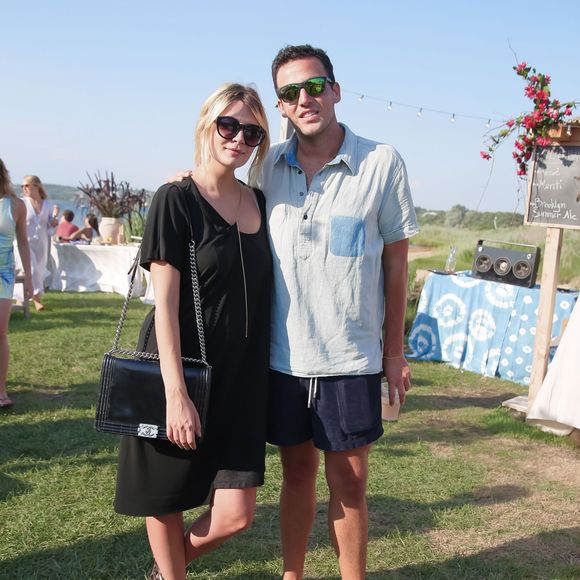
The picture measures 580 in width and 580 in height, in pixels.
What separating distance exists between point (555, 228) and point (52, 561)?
14.2 feet

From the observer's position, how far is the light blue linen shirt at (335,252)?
2266 millimetres

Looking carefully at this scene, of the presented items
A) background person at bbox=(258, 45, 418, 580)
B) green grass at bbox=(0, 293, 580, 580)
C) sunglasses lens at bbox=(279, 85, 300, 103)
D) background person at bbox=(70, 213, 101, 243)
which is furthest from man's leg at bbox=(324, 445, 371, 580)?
background person at bbox=(70, 213, 101, 243)

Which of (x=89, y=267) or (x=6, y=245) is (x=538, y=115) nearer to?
(x=6, y=245)

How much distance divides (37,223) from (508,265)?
631 cm

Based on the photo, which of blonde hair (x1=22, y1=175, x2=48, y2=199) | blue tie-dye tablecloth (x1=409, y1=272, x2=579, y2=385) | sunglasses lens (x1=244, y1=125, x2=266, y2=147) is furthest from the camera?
blonde hair (x1=22, y1=175, x2=48, y2=199)

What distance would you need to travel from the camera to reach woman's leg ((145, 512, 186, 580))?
2312 millimetres

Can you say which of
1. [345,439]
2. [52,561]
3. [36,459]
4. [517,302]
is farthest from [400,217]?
[517,302]

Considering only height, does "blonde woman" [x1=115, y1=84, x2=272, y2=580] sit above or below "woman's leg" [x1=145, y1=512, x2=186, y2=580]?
above

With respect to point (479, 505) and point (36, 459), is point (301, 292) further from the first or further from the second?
point (36, 459)

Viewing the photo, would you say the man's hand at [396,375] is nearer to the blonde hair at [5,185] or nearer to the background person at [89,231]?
the blonde hair at [5,185]

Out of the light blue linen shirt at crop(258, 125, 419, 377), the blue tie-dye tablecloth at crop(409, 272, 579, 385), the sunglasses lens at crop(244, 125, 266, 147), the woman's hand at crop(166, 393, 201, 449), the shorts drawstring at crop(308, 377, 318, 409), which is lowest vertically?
the blue tie-dye tablecloth at crop(409, 272, 579, 385)

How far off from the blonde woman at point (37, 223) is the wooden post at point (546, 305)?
250 inches

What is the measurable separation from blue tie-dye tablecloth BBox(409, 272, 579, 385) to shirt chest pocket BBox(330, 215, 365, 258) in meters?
5.08

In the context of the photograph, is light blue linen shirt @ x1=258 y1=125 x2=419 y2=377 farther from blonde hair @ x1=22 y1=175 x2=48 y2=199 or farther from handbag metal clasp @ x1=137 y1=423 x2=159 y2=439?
blonde hair @ x1=22 y1=175 x2=48 y2=199
